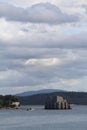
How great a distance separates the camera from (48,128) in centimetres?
13812

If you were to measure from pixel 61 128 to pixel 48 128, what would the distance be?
305 cm

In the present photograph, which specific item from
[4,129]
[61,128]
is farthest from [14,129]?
[61,128]

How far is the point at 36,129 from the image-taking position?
13475 centimetres

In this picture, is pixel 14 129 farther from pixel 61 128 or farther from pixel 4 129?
pixel 61 128

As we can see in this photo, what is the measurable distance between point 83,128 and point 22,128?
1471 cm

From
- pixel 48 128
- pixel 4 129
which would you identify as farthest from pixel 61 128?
pixel 4 129

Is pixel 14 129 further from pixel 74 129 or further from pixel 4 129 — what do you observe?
pixel 74 129

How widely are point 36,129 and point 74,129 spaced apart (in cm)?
866

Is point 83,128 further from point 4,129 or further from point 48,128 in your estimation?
point 4,129

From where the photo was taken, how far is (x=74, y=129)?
132 m

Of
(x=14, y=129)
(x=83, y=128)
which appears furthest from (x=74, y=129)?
(x=14, y=129)

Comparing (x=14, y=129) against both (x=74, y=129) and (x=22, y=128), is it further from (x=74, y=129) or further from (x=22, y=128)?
(x=74, y=129)

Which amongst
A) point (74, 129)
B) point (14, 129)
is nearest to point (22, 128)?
point (14, 129)

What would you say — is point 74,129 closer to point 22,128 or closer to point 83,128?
point 83,128
